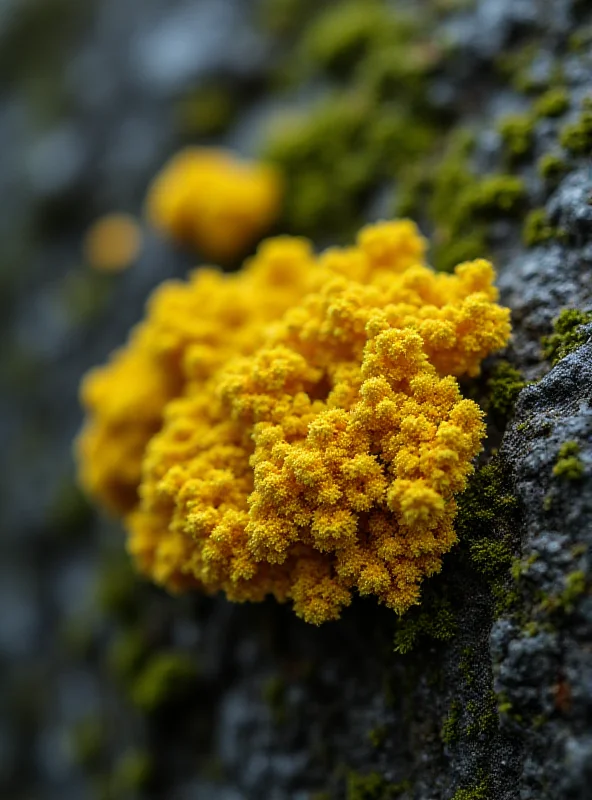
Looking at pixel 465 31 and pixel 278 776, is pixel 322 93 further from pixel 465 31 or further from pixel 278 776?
pixel 278 776

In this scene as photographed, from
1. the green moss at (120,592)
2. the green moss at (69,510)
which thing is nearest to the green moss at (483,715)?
the green moss at (120,592)

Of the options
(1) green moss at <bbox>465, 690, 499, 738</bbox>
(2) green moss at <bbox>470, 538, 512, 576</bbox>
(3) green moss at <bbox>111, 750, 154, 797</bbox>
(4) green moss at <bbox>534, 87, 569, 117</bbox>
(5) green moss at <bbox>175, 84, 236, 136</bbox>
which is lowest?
(3) green moss at <bbox>111, 750, 154, 797</bbox>

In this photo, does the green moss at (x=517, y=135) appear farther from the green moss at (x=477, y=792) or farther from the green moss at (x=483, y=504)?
the green moss at (x=477, y=792)

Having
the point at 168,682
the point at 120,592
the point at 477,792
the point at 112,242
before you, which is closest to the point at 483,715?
the point at 477,792

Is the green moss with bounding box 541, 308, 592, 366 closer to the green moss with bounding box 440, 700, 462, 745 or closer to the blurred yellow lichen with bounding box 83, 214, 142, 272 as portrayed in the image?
the green moss with bounding box 440, 700, 462, 745

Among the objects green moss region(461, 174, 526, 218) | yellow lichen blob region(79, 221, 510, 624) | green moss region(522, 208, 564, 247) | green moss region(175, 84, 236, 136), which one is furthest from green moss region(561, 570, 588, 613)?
green moss region(175, 84, 236, 136)

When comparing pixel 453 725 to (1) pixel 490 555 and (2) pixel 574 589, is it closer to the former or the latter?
(1) pixel 490 555

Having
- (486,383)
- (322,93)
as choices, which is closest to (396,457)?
(486,383)
